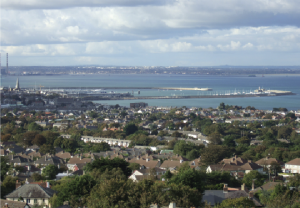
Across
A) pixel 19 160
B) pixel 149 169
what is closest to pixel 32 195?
pixel 149 169

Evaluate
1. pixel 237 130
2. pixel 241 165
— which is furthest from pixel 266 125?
pixel 241 165

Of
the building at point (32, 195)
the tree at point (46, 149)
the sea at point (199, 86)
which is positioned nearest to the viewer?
the building at point (32, 195)

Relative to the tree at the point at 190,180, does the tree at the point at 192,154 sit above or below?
below

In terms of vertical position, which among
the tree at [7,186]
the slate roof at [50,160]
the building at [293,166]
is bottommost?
the slate roof at [50,160]

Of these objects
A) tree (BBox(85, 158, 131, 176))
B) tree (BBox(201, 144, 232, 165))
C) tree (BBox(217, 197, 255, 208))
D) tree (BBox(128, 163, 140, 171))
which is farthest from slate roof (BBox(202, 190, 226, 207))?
tree (BBox(201, 144, 232, 165))

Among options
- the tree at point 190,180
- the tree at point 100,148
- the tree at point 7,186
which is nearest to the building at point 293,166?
the tree at point 190,180

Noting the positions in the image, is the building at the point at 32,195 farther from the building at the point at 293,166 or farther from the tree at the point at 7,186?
the building at the point at 293,166

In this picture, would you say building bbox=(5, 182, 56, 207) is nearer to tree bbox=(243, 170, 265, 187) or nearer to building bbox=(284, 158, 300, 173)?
tree bbox=(243, 170, 265, 187)

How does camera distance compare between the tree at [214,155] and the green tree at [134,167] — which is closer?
the green tree at [134,167]

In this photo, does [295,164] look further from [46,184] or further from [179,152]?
[46,184]
